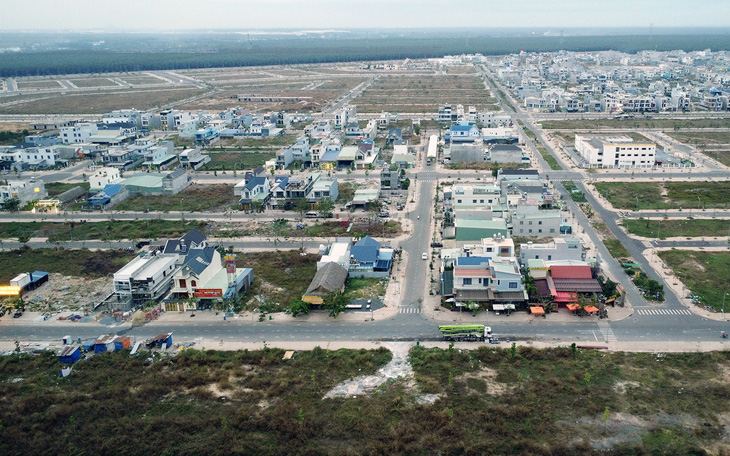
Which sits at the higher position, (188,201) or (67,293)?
(188,201)

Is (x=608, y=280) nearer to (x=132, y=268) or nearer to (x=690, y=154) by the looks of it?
(x=132, y=268)

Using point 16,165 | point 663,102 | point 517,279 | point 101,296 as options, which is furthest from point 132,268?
point 663,102

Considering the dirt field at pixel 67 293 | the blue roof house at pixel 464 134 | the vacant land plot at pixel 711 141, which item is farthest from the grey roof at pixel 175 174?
the vacant land plot at pixel 711 141

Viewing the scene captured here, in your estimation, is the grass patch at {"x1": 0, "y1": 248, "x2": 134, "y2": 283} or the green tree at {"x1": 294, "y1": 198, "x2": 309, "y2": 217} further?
the green tree at {"x1": 294, "y1": 198, "x2": 309, "y2": 217}

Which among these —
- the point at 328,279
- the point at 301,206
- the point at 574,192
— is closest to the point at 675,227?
the point at 574,192

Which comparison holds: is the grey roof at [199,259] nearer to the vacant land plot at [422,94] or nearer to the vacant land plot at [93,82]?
the vacant land plot at [422,94]

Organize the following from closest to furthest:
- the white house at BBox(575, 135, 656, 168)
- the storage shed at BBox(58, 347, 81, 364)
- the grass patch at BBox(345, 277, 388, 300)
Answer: the storage shed at BBox(58, 347, 81, 364) < the grass patch at BBox(345, 277, 388, 300) < the white house at BBox(575, 135, 656, 168)

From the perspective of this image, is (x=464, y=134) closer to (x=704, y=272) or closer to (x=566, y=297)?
(x=704, y=272)

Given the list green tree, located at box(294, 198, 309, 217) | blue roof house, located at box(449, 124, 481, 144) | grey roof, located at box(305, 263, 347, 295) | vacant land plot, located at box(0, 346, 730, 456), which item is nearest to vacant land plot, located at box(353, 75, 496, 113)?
blue roof house, located at box(449, 124, 481, 144)

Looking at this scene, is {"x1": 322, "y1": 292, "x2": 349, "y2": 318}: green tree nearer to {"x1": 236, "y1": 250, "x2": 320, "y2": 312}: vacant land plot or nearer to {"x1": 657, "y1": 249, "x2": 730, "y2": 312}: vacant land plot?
{"x1": 236, "y1": 250, "x2": 320, "y2": 312}: vacant land plot
